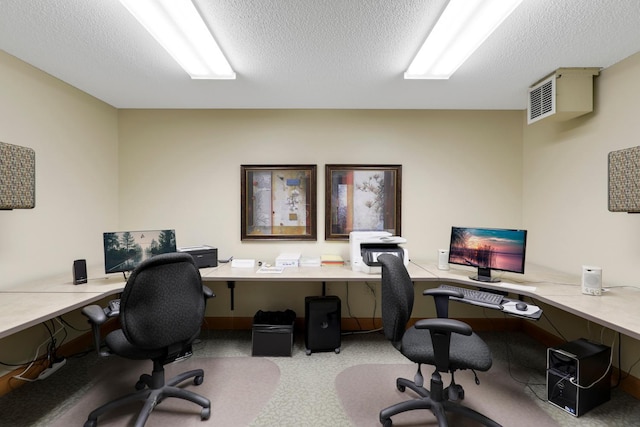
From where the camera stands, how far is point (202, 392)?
2.02 metres

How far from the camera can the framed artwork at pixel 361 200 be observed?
3.10m

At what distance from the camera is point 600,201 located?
2270 mm

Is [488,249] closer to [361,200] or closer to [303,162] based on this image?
[361,200]

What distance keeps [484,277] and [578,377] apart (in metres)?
0.80

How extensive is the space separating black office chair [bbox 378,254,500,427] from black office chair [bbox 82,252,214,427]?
3.97 feet

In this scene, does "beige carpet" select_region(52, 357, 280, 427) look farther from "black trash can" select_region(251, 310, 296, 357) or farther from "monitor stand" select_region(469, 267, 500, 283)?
"monitor stand" select_region(469, 267, 500, 283)

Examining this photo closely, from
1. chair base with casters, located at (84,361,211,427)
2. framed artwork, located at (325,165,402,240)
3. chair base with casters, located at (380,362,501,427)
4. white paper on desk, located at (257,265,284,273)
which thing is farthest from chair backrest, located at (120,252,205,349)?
framed artwork, located at (325,165,402,240)

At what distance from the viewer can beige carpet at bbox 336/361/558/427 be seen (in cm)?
177

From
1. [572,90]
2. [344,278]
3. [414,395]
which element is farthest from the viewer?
[344,278]

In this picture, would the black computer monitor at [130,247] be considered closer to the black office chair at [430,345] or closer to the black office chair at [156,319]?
the black office chair at [156,319]

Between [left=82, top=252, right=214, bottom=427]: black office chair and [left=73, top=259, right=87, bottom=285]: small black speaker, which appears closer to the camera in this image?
[left=82, top=252, right=214, bottom=427]: black office chair

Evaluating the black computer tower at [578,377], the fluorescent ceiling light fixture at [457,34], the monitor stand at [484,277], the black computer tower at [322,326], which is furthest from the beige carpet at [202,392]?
the fluorescent ceiling light fixture at [457,34]

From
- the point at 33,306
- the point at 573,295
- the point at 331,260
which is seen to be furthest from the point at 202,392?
the point at 573,295

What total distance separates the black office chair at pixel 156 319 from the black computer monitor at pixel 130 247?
24.1 inches
